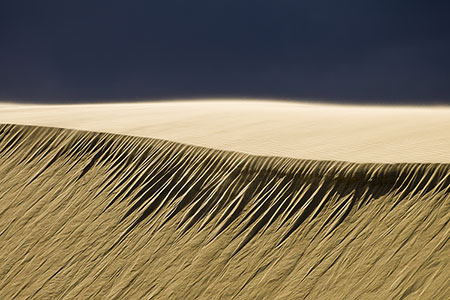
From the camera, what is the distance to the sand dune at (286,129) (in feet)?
31.2

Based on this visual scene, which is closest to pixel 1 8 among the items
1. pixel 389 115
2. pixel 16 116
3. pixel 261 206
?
pixel 16 116

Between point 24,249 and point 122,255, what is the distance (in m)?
1.68

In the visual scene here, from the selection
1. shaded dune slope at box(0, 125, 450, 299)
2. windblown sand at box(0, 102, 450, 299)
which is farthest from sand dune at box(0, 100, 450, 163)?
shaded dune slope at box(0, 125, 450, 299)

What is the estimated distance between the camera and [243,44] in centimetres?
4581

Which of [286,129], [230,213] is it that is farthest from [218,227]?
[286,129]

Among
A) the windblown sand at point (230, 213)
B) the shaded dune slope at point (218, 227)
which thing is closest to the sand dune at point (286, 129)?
the windblown sand at point (230, 213)

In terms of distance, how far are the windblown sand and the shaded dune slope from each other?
0.02m

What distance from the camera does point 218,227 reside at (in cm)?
900

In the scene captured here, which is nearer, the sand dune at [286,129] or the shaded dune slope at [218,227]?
the shaded dune slope at [218,227]

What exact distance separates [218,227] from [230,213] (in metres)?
0.27

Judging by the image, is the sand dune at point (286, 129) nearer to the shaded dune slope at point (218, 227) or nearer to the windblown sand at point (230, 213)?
the windblown sand at point (230, 213)

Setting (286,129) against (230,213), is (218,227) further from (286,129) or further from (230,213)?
(286,129)

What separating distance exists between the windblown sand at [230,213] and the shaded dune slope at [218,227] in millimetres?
17

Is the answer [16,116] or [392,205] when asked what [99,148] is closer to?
[16,116]
